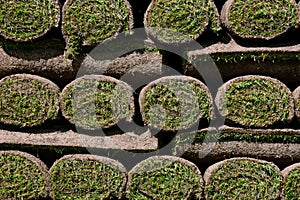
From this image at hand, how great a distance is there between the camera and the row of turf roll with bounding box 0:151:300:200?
315 centimetres

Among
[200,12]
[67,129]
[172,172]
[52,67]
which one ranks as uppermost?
[200,12]

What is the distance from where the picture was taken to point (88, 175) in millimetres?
3152

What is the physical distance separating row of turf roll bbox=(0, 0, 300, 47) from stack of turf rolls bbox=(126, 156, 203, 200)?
1.87 feet

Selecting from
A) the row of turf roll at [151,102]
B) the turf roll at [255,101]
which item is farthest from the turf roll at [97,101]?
the turf roll at [255,101]

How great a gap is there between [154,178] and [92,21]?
78 centimetres

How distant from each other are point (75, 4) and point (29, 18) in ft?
0.72

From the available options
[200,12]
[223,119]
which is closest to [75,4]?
[200,12]

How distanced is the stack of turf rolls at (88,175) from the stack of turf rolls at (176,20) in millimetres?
643

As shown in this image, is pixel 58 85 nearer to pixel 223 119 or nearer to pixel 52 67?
pixel 52 67

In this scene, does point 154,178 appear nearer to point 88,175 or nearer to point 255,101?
point 88,175

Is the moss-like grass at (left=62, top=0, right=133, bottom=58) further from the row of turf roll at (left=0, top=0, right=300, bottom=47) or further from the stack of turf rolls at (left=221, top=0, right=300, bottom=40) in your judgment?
the stack of turf rolls at (left=221, top=0, right=300, bottom=40)

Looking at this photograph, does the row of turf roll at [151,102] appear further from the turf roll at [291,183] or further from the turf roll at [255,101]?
the turf roll at [291,183]

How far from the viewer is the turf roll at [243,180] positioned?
3150mm

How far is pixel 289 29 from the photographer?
3.09 meters
